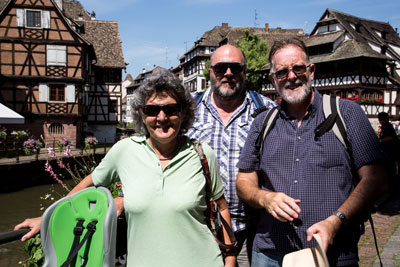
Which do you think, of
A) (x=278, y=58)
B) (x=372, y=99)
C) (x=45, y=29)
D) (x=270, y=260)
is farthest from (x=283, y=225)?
(x=372, y=99)

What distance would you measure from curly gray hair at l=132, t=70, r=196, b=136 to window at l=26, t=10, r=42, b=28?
2443cm

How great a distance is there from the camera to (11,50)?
24031 millimetres

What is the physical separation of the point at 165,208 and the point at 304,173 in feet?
2.69

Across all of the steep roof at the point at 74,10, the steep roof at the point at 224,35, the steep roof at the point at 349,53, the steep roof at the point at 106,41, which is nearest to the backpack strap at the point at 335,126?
the steep roof at the point at 349,53

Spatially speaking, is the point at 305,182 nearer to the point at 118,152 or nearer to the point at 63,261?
the point at 118,152

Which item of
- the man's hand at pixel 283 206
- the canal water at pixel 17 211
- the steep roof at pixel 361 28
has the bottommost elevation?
the canal water at pixel 17 211

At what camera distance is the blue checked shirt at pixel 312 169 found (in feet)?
6.99

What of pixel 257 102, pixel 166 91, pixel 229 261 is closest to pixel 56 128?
pixel 257 102

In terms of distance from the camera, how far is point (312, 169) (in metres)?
2.20

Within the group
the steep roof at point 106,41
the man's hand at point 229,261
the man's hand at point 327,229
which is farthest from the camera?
the steep roof at point 106,41

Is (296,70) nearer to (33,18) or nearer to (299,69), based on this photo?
(299,69)

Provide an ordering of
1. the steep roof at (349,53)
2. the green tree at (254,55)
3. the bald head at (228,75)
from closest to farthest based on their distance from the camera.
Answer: the bald head at (228,75) → the steep roof at (349,53) → the green tree at (254,55)

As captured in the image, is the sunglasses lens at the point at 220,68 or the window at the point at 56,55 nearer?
the sunglasses lens at the point at 220,68

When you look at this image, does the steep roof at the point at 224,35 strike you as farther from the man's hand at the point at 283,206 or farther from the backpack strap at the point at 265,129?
the man's hand at the point at 283,206
